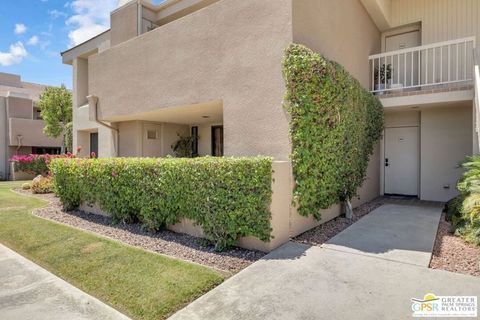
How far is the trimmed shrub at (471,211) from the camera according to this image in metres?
6.01

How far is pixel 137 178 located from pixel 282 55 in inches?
189

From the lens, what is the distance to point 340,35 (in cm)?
898

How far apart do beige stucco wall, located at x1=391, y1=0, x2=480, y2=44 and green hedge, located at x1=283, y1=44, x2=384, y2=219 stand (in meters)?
6.22

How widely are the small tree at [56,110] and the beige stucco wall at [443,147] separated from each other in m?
24.2

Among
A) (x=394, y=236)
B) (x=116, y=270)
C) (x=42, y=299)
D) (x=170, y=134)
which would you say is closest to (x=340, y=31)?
(x=394, y=236)

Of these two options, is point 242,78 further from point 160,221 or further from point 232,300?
point 232,300

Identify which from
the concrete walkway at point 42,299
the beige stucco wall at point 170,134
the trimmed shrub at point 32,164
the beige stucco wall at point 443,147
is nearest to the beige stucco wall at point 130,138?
the beige stucco wall at point 170,134

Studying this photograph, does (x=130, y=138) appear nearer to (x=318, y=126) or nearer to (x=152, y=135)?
(x=152, y=135)

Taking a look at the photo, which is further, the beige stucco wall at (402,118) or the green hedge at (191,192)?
the beige stucco wall at (402,118)

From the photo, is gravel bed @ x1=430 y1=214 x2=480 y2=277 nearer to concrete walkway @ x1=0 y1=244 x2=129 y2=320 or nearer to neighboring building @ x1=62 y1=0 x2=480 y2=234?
neighboring building @ x1=62 y1=0 x2=480 y2=234

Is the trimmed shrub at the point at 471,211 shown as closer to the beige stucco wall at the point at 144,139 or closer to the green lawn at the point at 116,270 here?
the green lawn at the point at 116,270

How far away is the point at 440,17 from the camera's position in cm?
1129

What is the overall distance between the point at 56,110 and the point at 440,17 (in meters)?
25.9

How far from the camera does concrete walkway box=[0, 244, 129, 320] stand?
12.3 feet
